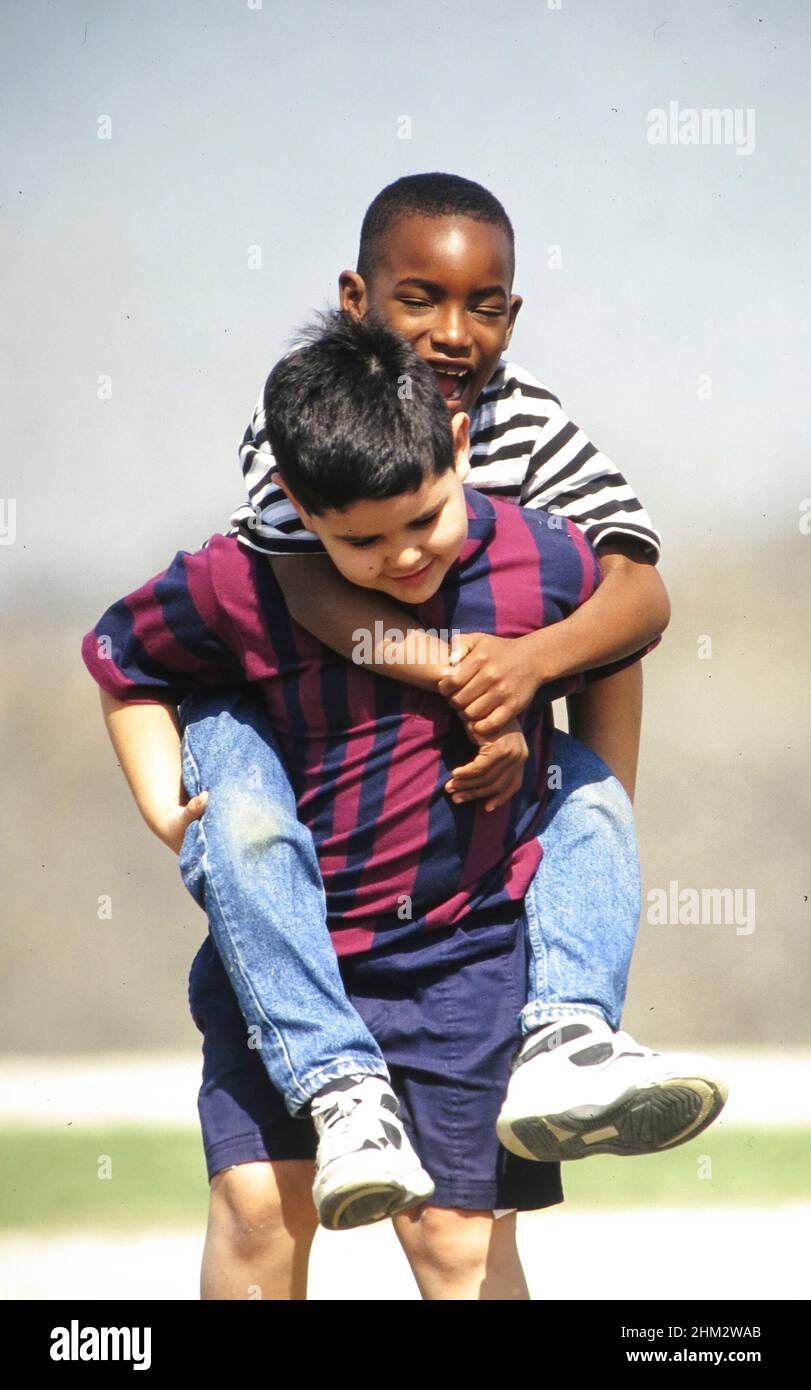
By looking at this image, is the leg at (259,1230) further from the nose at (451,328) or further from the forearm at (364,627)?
the nose at (451,328)

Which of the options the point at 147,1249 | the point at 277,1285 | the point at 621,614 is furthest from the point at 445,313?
the point at 147,1249

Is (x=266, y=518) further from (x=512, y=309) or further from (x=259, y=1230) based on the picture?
(x=259, y=1230)

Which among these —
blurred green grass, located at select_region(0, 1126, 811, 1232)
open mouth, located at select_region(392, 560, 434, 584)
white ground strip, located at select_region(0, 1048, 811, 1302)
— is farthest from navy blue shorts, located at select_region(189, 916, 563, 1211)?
blurred green grass, located at select_region(0, 1126, 811, 1232)

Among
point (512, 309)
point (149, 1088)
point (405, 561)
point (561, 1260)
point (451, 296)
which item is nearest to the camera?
point (405, 561)

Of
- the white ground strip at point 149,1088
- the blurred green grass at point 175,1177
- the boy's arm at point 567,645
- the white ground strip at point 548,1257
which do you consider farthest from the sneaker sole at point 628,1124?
the white ground strip at point 149,1088

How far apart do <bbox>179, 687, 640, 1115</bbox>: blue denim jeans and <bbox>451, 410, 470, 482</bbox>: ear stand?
321mm

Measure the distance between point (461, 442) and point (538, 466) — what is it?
19 cm

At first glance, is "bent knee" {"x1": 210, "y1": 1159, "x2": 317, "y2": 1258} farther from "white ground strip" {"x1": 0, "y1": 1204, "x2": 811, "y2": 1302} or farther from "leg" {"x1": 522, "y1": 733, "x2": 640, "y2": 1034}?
"white ground strip" {"x1": 0, "y1": 1204, "x2": 811, "y2": 1302}

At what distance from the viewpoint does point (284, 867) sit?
1.62 meters

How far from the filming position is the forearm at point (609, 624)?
170cm

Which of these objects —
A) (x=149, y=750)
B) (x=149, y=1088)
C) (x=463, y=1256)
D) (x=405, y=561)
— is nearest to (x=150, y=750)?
(x=149, y=750)

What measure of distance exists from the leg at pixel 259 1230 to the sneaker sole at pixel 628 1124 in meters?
0.23

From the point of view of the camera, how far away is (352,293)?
1926 millimetres

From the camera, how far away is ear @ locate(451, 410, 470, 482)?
166 cm
